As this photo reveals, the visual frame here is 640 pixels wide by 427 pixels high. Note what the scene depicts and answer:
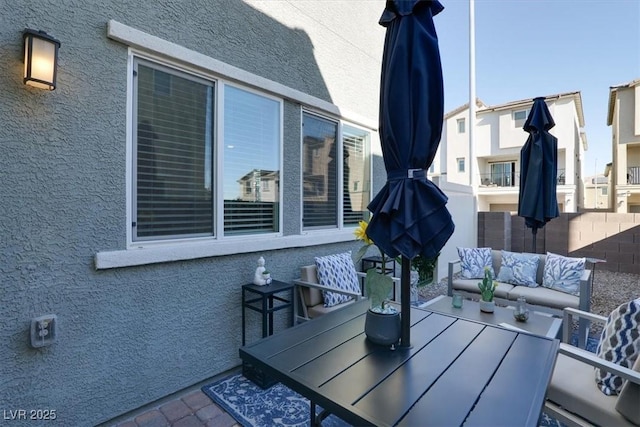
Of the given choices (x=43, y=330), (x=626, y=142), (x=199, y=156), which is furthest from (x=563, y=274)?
(x=626, y=142)

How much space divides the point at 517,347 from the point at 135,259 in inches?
111

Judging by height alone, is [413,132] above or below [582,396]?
above

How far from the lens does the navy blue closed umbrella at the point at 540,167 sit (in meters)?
4.61

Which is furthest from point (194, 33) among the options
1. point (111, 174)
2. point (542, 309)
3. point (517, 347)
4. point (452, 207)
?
point (452, 207)

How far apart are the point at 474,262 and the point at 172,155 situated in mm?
4876

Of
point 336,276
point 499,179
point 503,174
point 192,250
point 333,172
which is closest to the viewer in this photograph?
point 192,250

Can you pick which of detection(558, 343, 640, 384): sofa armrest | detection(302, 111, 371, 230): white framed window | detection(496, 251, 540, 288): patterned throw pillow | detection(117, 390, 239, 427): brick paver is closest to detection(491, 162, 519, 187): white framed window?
detection(496, 251, 540, 288): patterned throw pillow

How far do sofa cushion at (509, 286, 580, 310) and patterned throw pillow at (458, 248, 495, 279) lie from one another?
2.25 feet

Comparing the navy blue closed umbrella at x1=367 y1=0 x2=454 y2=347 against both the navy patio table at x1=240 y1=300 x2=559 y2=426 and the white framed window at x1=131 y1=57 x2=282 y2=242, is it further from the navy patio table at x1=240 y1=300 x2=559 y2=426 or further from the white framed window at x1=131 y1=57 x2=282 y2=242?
the white framed window at x1=131 y1=57 x2=282 y2=242

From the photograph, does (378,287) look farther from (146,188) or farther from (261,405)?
(146,188)

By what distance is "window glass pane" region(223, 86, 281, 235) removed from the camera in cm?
336

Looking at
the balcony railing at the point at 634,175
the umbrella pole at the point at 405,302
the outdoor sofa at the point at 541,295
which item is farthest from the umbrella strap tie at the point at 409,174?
the balcony railing at the point at 634,175

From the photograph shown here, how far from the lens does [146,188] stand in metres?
2.75

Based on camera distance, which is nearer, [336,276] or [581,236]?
[336,276]
